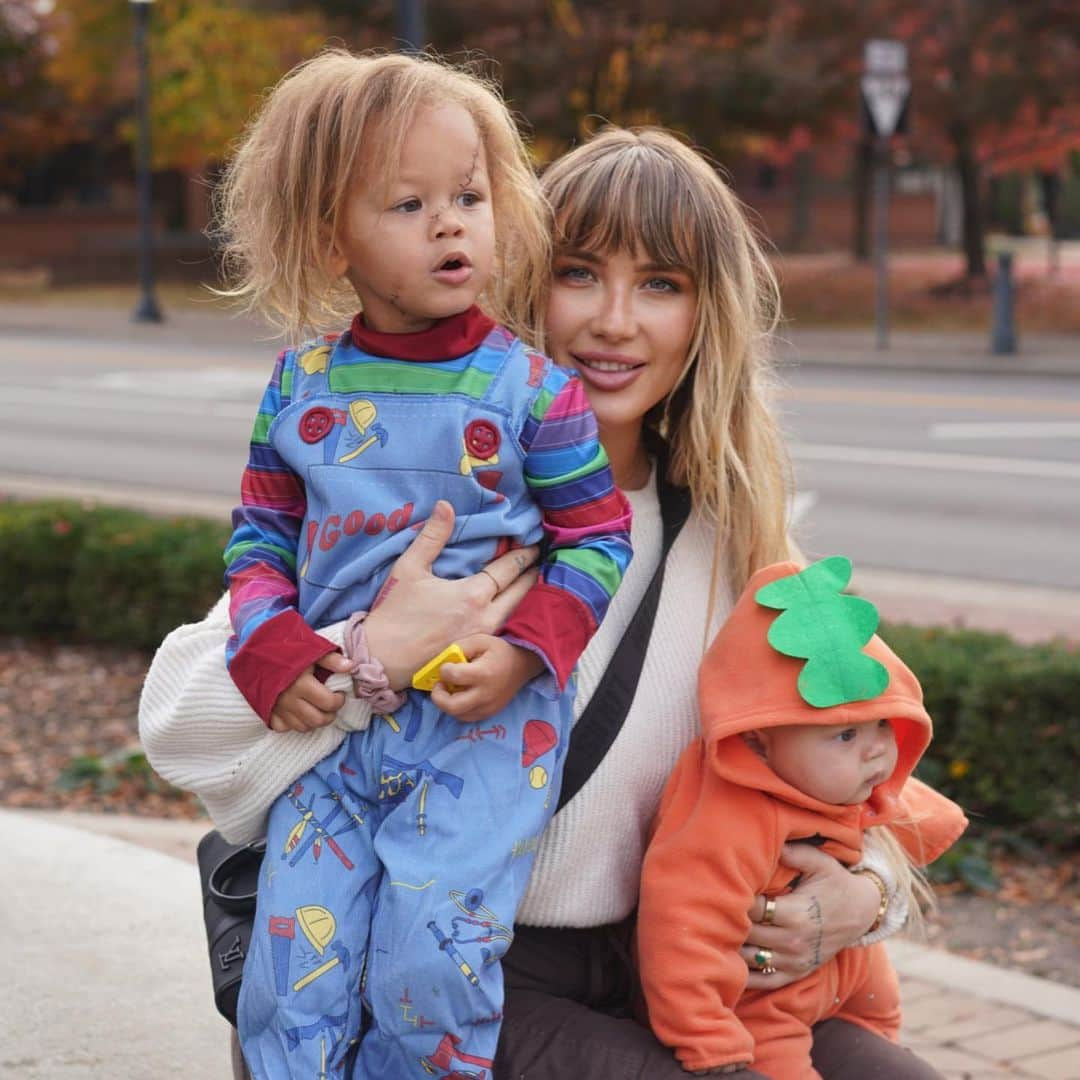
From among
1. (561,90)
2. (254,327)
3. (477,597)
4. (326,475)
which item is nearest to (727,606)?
(477,597)

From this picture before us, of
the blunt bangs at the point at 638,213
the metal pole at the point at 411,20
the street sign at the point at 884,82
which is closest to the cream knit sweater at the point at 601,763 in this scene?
the blunt bangs at the point at 638,213

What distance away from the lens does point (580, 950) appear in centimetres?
236

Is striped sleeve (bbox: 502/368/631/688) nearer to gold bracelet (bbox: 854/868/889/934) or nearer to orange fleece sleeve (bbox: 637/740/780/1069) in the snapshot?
orange fleece sleeve (bbox: 637/740/780/1069)

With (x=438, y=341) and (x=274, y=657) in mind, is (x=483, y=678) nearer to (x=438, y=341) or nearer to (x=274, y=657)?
(x=274, y=657)

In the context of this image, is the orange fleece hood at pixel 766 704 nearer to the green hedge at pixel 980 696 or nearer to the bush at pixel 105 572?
the green hedge at pixel 980 696

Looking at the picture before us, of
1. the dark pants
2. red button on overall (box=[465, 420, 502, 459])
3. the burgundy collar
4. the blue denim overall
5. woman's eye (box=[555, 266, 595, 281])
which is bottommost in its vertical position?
the dark pants

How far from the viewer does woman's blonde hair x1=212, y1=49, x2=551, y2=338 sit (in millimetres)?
2156

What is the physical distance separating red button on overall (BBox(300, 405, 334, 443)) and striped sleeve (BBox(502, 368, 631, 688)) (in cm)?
24

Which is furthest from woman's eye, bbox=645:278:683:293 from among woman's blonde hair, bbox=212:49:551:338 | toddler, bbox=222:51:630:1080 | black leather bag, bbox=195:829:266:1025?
black leather bag, bbox=195:829:266:1025

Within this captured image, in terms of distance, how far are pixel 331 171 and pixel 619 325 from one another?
0.45 m

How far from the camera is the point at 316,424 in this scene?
2.21 m

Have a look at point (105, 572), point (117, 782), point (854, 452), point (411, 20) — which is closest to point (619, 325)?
point (117, 782)

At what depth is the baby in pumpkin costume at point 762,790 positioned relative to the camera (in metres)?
2.19

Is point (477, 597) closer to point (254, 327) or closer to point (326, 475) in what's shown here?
point (326, 475)
